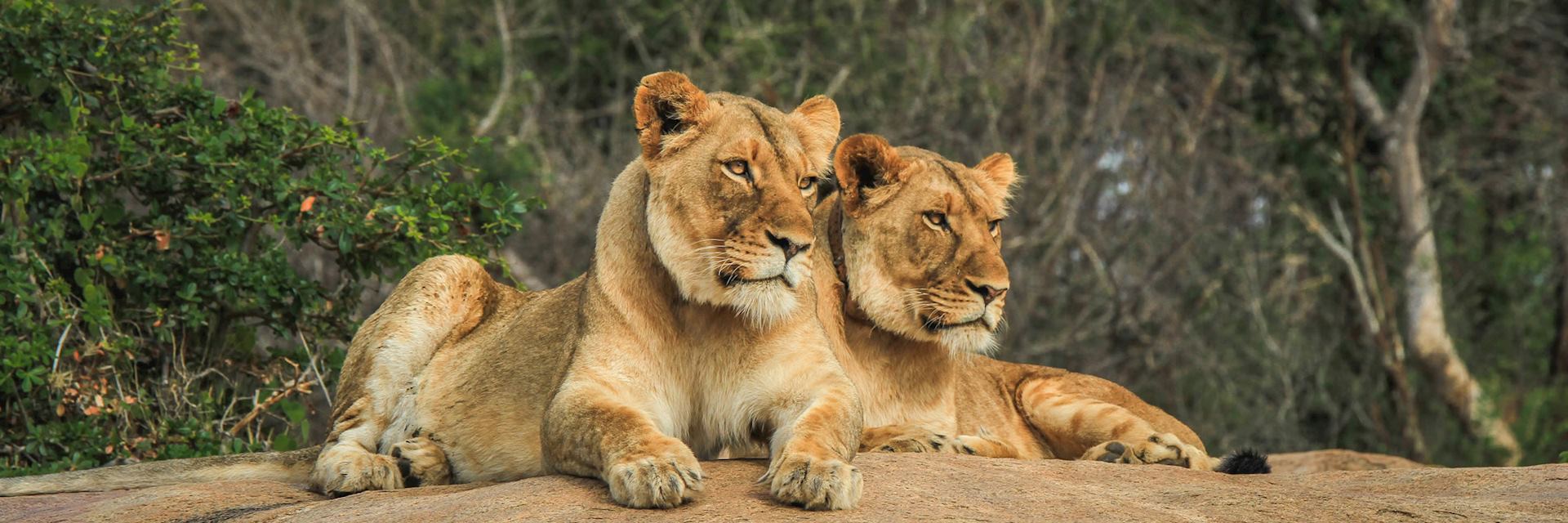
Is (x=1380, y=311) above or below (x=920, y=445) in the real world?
above

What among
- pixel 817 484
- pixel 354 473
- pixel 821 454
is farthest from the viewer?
pixel 354 473

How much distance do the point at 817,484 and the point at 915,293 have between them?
1484 millimetres

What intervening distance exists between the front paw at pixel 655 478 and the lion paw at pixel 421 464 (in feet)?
4.44

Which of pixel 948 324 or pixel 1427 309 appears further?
pixel 1427 309

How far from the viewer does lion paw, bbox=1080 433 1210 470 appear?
16.9 feet

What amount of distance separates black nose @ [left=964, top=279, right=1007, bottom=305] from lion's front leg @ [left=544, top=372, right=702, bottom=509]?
4.01ft

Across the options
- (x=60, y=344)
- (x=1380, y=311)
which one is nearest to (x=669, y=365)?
(x=60, y=344)

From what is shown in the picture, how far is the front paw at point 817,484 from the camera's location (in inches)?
143

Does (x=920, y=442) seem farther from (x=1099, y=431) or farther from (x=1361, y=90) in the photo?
(x=1361, y=90)

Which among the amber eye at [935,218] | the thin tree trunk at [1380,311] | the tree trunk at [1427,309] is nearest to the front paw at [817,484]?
the amber eye at [935,218]

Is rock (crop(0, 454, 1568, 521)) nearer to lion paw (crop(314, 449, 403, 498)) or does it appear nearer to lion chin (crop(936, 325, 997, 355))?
lion paw (crop(314, 449, 403, 498))

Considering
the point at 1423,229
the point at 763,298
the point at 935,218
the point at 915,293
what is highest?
the point at 1423,229

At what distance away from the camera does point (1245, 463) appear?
189 inches

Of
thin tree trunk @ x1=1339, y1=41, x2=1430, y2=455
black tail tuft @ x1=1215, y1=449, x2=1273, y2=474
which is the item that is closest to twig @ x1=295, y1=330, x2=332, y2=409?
black tail tuft @ x1=1215, y1=449, x2=1273, y2=474
